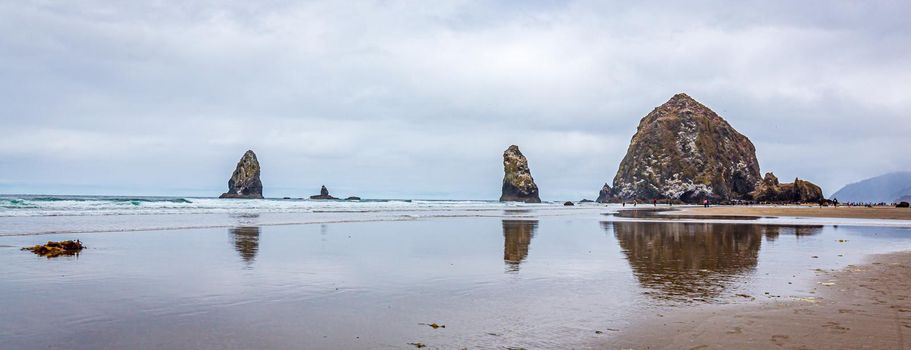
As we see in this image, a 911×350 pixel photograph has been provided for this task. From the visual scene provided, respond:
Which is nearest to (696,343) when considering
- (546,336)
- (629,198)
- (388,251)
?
(546,336)

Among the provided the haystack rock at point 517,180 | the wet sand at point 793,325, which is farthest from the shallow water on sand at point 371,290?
the haystack rock at point 517,180

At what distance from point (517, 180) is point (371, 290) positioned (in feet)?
548

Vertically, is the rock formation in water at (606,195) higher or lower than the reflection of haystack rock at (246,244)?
higher

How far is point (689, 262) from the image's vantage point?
49.3 feet

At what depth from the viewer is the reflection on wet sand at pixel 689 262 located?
1058 cm

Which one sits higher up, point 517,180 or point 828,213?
point 517,180

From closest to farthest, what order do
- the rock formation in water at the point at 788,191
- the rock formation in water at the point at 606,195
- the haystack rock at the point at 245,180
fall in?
1. the haystack rock at the point at 245,180
2. the rock formation in water at the point at 788,191
3. the rock formation in water at the point at 606,195

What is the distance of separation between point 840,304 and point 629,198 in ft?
566

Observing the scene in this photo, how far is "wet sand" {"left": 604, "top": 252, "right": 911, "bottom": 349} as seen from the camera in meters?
6.59

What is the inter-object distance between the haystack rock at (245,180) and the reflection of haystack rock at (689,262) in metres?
124

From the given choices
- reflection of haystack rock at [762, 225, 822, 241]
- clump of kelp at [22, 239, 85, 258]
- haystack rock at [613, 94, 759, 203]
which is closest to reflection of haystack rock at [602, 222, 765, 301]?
reflection of haystack rock at [762, 225, 822, 241]

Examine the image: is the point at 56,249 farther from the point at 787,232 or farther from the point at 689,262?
the point at 787,232

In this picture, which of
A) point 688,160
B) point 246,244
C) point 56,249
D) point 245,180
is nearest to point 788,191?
point 688,160

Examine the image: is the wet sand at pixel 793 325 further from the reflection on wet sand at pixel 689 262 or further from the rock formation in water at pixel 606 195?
the rock formation in water at pixel 606 195
